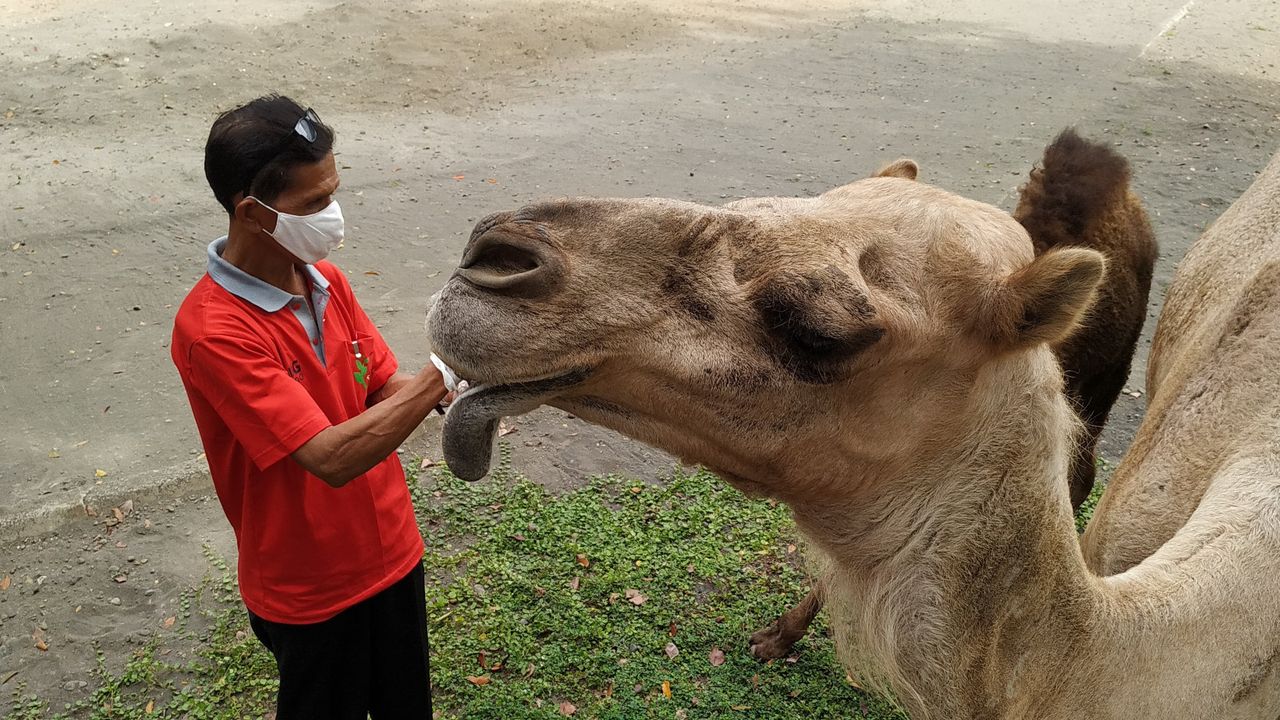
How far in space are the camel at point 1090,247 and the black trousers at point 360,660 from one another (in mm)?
1899

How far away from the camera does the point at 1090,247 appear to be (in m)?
4.95

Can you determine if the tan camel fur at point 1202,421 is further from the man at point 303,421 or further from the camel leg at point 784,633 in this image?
the man at point 303,421

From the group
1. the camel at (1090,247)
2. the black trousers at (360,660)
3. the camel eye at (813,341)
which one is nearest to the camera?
the camel eye at (813,341)

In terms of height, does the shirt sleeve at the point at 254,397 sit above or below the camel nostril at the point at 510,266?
below

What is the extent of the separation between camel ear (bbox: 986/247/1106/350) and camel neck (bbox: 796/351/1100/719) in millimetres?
170

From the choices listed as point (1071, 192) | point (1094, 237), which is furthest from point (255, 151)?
point (1094, 237)

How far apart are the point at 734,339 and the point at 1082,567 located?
3.69ft

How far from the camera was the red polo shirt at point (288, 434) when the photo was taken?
2637 mm

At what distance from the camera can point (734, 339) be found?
87.2 inches

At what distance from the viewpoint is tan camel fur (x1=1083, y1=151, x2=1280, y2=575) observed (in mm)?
3207

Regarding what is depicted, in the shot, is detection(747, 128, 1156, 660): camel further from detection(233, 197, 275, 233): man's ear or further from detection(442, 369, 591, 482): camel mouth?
detection(233, 197, 275, 233): man's ear

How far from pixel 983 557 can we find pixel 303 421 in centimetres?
186

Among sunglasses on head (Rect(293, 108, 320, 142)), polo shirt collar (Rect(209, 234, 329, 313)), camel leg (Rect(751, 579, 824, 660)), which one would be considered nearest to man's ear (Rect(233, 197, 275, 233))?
polo shirt collar (Rect(209, 234, 329, 313))

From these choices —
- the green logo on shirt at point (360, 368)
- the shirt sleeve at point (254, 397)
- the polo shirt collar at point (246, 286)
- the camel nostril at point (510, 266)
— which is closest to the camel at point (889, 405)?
the camel nostril at point (510, 266)
